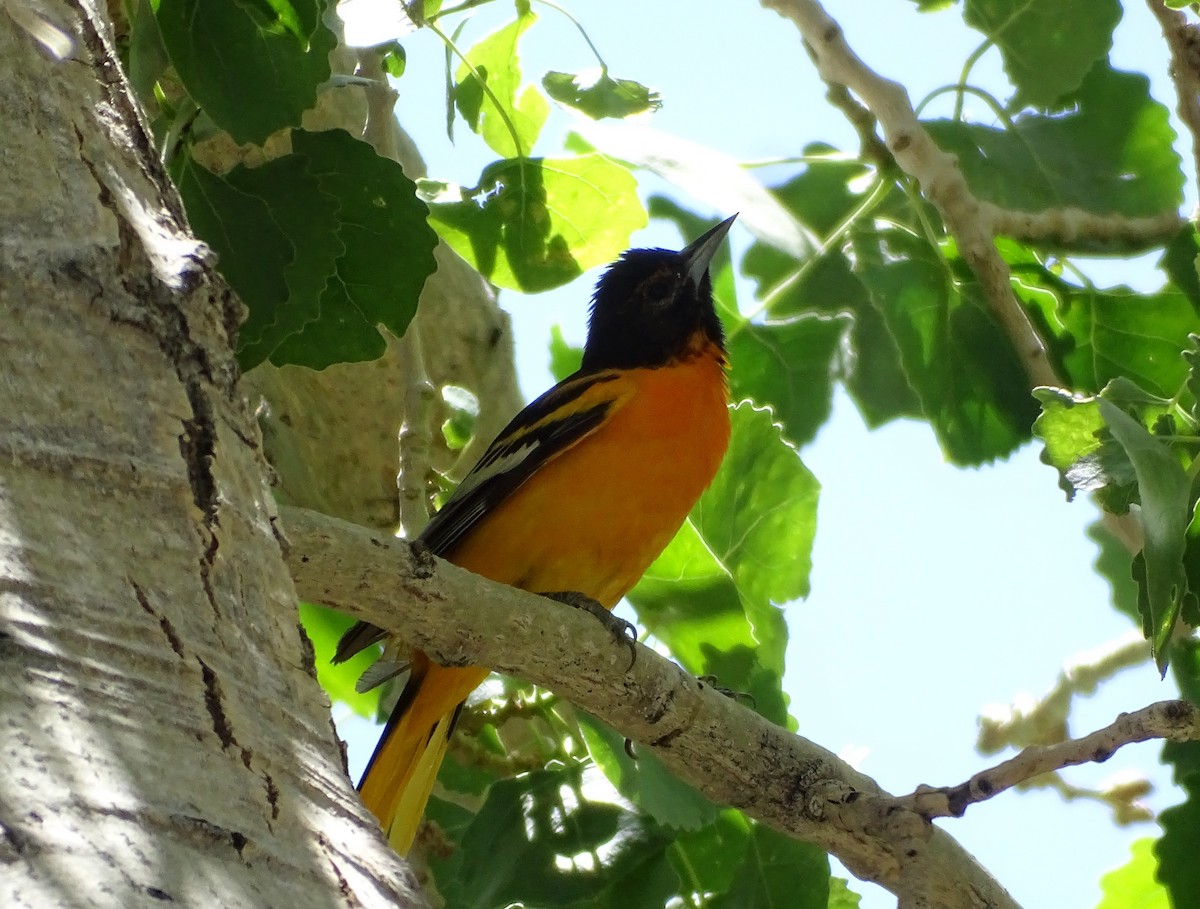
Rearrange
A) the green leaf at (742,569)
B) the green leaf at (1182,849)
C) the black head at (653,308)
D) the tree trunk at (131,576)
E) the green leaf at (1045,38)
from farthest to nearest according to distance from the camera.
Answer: the black head at (653,308), the green leaf at (1045,38), the green leaf at (742,569), the green leaf at (1182,849), the tree trunk at (131,576)

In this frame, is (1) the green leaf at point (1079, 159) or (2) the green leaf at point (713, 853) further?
(1) the green leaf at point (1079, 159)

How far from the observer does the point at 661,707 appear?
2.40 meters

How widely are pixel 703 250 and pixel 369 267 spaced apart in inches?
→ 70.1

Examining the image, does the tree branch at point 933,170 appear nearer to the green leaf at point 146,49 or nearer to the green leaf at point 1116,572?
the green leaf at point 1116,572

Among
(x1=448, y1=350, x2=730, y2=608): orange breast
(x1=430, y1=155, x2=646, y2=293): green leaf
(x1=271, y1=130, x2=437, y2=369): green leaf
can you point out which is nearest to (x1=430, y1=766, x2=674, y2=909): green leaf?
(x1=448, y1=350, x2=730, y2=608): orange breast

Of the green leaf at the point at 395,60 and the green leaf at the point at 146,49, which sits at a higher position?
the green leaf at the point at 395,60

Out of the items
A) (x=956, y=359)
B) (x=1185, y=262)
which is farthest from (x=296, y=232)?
(x=1185, y=262)

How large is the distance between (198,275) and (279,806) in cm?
67

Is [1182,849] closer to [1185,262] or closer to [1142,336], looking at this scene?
[1142,336]

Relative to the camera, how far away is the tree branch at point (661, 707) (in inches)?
78.0

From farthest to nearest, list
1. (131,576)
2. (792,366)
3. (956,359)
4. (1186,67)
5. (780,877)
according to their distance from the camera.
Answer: (792,366) → (956,359) → (780,877) → (1186,67) → (131,576)

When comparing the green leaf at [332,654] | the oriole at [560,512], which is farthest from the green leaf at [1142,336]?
the green leaf at [332,654]

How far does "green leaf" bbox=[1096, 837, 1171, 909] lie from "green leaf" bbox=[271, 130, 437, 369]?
1933 millimetres

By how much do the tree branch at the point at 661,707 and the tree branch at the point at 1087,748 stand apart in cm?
18
